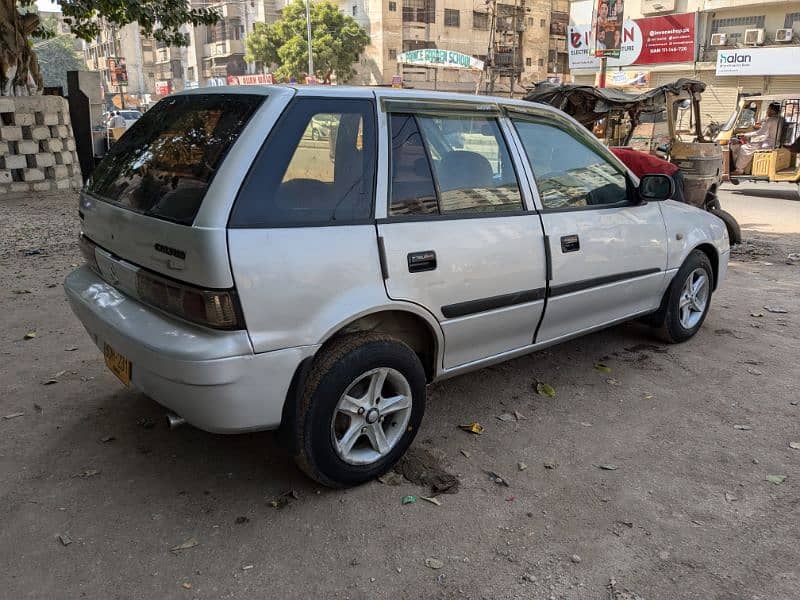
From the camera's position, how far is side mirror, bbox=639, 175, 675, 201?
407 cm

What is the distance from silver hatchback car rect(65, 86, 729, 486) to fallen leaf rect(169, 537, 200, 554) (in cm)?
47

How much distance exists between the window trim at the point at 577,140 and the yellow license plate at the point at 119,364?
225 cm

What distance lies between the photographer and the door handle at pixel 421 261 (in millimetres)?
3025

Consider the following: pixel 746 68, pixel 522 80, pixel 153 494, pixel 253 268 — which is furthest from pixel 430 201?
pixel 522 80

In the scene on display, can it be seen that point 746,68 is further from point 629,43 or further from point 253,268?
point 253,268

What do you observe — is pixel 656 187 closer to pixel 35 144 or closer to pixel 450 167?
pixel 450 167

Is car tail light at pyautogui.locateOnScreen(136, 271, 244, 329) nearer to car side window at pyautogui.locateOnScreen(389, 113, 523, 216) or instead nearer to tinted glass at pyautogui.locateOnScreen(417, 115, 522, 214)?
car side window at pyautogui.locateOnScreen(389, 113, 523, 216)

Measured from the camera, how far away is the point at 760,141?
14.7m

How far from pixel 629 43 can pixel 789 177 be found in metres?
26.9

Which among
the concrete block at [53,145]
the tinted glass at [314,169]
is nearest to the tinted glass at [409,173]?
the tinted glass at [314,169]

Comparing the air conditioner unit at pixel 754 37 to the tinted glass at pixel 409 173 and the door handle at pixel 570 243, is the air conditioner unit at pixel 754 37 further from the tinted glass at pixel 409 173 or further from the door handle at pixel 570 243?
the tinted glass at pixel 409 173

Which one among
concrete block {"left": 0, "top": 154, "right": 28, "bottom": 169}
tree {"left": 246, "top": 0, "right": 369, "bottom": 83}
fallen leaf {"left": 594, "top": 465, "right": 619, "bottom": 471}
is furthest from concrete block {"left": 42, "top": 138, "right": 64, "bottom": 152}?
tree {"left": 246, "top": 0, "right": 369, "bottom": 83}

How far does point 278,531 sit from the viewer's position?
2785mm

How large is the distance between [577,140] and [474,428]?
187 centimetres
